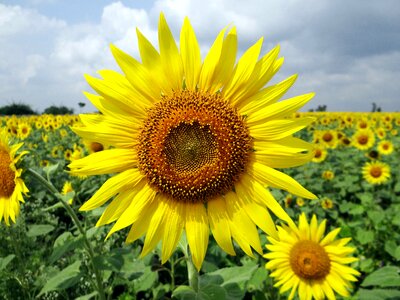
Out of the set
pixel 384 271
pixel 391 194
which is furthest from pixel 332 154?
pixel 384 271

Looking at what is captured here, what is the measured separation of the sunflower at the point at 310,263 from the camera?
3854 millimetres

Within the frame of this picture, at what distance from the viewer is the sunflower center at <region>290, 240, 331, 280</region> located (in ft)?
12.7

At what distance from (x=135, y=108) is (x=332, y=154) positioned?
1148 centimetres

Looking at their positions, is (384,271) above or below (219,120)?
below

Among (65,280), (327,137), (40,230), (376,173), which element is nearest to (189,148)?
(65,280)

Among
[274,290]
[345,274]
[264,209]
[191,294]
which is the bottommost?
[274,290]

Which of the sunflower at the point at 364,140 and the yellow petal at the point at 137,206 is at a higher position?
the sunflower at the point at 364,140

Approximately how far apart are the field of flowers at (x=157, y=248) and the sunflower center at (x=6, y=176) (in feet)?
0.44

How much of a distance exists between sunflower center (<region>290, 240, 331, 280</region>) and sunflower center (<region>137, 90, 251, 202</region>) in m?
1.99

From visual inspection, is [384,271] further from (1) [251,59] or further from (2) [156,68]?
(2) [156,68]

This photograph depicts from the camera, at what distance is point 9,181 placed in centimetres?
321

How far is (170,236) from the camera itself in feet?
7.66

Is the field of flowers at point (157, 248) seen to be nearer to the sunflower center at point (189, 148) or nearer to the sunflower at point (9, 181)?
the sunflower at point (9, 181)

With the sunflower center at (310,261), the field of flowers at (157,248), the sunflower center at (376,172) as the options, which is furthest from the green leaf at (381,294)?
the sunflower center at (376,172)
